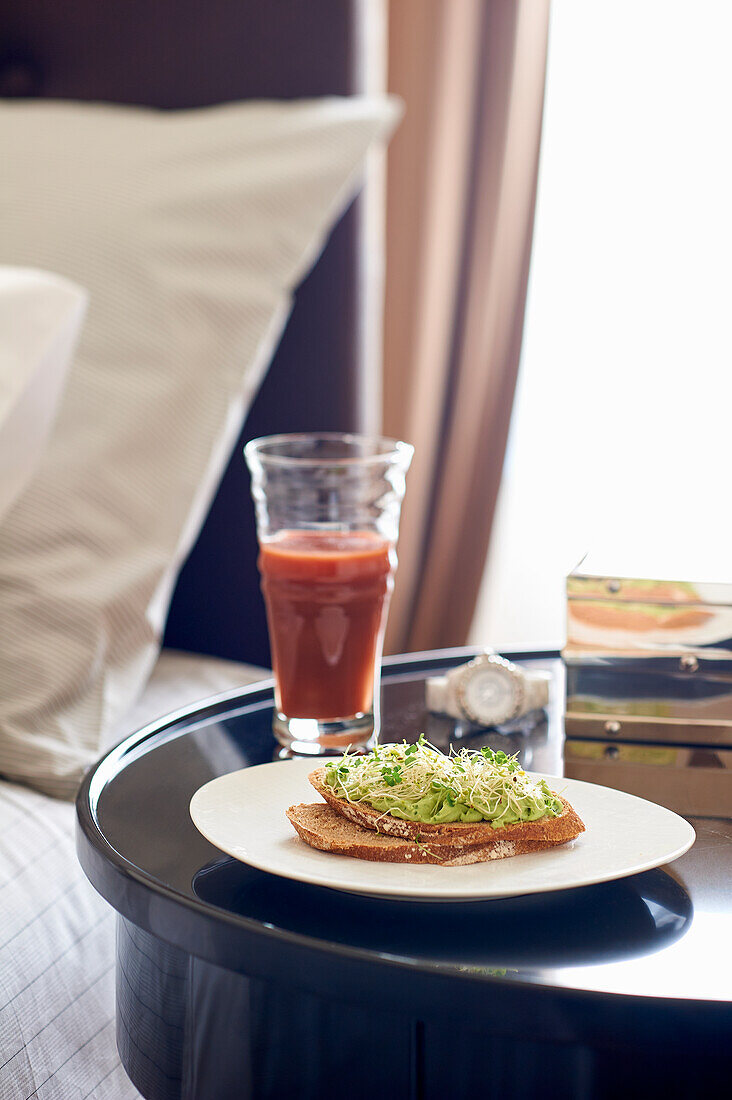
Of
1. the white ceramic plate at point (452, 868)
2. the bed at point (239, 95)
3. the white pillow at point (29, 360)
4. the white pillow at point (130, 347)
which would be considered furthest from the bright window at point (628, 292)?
the white ceramic plate at point (452, 868)

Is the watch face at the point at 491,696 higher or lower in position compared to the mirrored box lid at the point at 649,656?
lower

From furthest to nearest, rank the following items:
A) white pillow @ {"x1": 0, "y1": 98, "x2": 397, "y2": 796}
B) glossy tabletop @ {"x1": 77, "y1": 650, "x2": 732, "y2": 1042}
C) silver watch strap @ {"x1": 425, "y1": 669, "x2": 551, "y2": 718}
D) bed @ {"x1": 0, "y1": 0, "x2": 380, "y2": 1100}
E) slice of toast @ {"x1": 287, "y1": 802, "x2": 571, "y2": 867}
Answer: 1. bed @ {"x1": 0, "y1": 0, "x2": 380, "y2": 1100}
2. white pillow @ {"x1": 0, "y1": 98, "x2": 397, "y2": 796}
3. silver watch strap @ {"x1": 425, "y1": 669, "x2": 551, "y2": 718}
4. slice of toast @ {"x1": 287, "y1": 802, "x2": 571, "y2": 867}
5. glossy tabletop @ {"x1": 77, "y1": 650, "x2": 732, "y2": 1042}

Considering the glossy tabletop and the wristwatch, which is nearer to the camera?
the glossy tabletop

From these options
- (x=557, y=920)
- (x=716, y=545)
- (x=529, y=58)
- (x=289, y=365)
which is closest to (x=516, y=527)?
(x=289, y=365)

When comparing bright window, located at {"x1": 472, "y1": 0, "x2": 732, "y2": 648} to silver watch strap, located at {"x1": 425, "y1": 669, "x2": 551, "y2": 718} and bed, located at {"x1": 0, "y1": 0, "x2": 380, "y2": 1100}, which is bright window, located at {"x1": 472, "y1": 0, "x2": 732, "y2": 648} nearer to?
bed, located at {"x1": 0, "y1": 0, "x2": 380, "y2": 1100}

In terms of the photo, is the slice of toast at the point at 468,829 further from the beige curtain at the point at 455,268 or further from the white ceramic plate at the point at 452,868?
the beige curtain at the point at 455,268

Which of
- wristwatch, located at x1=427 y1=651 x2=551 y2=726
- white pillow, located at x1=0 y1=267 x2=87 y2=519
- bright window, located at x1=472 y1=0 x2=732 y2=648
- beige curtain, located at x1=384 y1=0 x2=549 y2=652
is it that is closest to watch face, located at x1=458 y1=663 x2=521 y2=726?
wristwatch, located at x1=427 y1=651 x2=551 y2=726
